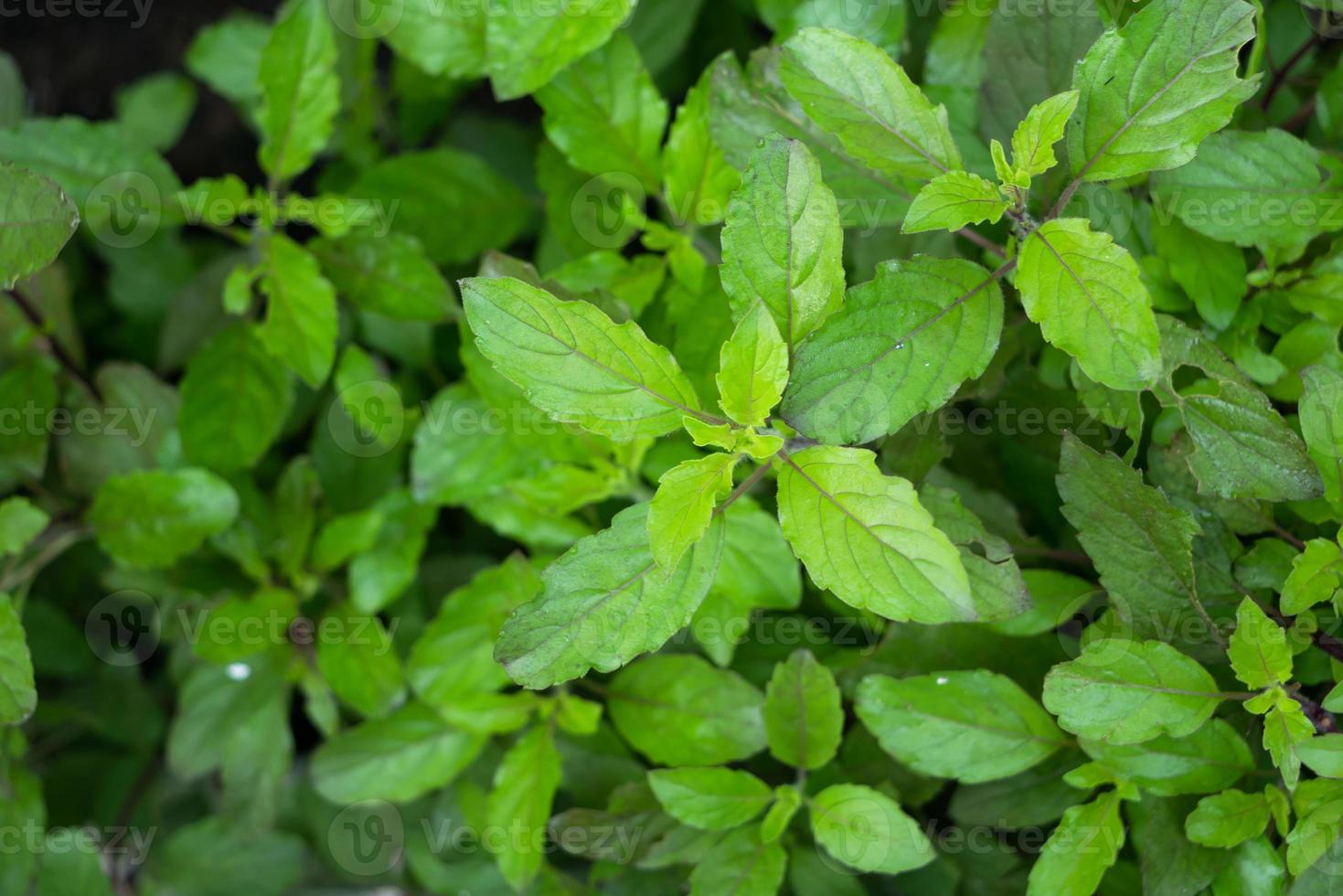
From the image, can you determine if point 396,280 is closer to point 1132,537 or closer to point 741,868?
point 741,868

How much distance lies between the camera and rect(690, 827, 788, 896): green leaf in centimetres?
138

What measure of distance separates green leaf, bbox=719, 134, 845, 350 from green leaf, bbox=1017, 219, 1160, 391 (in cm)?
22

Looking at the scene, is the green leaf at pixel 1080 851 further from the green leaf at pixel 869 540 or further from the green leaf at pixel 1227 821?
the green leaf at pixel 869 540

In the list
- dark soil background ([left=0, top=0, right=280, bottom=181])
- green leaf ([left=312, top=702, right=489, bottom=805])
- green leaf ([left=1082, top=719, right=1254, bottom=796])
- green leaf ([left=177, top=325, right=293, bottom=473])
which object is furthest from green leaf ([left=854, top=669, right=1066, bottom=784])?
dark soil background ([left=0, top=0, right=280, bottom=181])

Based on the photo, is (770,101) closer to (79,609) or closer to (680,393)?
(680,393)

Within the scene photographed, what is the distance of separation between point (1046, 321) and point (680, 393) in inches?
16.3

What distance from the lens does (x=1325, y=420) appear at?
118 cm

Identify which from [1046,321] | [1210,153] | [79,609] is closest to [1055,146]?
[1210,153]

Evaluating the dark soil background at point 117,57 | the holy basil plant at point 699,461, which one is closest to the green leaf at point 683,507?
the holy basil plant at point 699,461

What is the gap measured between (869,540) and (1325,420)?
585mm

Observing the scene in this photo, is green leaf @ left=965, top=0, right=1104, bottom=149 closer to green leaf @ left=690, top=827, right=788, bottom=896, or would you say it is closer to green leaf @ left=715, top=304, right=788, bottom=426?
green leaf @ left=715, top=304, right=788, bottom=426

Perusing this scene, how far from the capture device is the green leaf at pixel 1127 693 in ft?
3.76

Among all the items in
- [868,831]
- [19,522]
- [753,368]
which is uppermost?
[753,368]

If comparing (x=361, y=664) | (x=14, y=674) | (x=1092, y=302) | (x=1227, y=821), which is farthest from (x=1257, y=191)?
(x=14, y=674)
